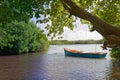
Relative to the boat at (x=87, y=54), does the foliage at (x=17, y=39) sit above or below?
above

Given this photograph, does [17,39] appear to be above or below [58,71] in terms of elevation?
above

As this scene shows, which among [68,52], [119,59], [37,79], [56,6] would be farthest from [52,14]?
[68,52]

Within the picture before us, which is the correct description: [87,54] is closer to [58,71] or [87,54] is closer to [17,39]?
[17,39]

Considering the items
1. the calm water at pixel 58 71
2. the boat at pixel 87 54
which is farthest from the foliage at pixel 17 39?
the calm water at pixel 58 71

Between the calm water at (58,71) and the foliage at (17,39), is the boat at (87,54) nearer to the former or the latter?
the foliage at (17,39)

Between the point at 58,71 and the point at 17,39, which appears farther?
the point at 17,39

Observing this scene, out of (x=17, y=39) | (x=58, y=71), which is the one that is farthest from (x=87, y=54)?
(x=58, y=71)

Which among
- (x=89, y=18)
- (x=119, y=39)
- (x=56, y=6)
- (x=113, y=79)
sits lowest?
(x=113, y=79)

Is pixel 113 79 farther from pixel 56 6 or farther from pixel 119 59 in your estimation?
pixel 119 59

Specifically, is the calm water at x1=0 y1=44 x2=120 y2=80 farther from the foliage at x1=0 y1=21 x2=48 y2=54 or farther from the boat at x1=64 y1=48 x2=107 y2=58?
the foliage at x1=0 y1=21 x2=48 y2=54

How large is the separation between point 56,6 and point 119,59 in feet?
112

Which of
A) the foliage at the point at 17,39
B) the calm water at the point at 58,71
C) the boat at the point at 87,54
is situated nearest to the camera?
the calm water at the point at 58,71

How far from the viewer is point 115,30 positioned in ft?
25.8

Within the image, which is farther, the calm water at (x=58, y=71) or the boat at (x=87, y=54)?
the boat at (x=87, y=54)
